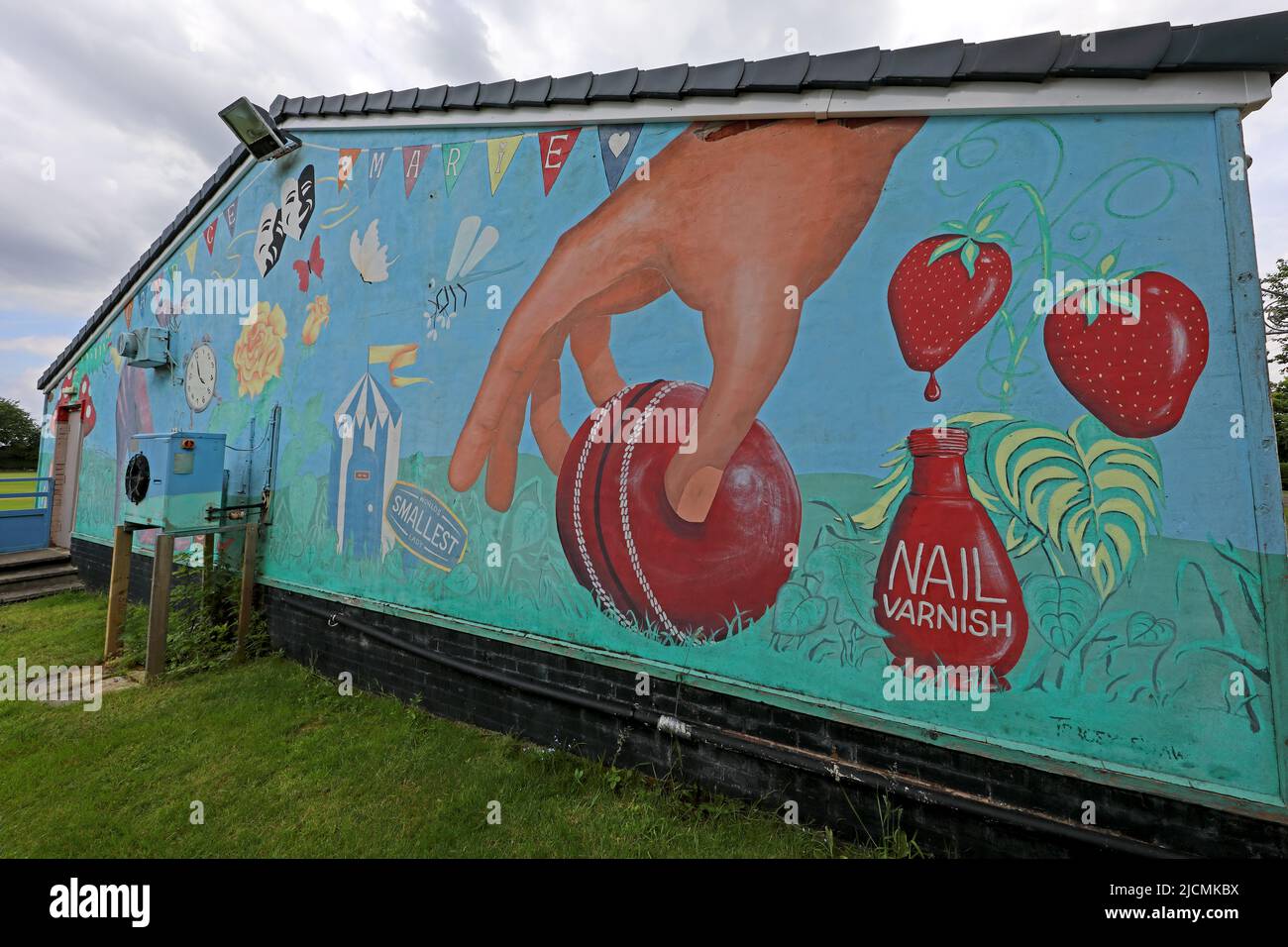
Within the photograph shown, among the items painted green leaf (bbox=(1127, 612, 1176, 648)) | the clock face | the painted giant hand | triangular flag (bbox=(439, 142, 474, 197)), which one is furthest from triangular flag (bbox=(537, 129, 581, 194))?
the clock face

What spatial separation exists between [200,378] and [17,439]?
63.5m

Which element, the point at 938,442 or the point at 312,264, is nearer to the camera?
the point at 938,442

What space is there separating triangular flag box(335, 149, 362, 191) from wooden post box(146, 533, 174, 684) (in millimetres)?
4043

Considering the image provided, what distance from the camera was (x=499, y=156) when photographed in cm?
455

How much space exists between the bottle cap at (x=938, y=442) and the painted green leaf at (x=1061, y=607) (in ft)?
2.28

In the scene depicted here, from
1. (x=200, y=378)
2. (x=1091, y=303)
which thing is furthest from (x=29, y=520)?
(x=1091, y=303)

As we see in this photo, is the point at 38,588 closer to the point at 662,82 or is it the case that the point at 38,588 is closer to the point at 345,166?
the point at 345,166

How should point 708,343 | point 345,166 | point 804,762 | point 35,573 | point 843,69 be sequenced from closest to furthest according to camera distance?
point 804,762 → point 843,69 → point 708,343 → point 345,166 → point 35,573

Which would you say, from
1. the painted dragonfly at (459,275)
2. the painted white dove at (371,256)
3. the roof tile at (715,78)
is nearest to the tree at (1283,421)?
the roof tile at (715,78)

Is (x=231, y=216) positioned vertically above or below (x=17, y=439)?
below

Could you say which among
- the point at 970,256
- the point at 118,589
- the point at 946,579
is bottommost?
the point at 118,589

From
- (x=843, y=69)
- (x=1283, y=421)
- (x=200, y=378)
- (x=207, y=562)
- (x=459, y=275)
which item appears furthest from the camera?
(x=1283, y=421)
